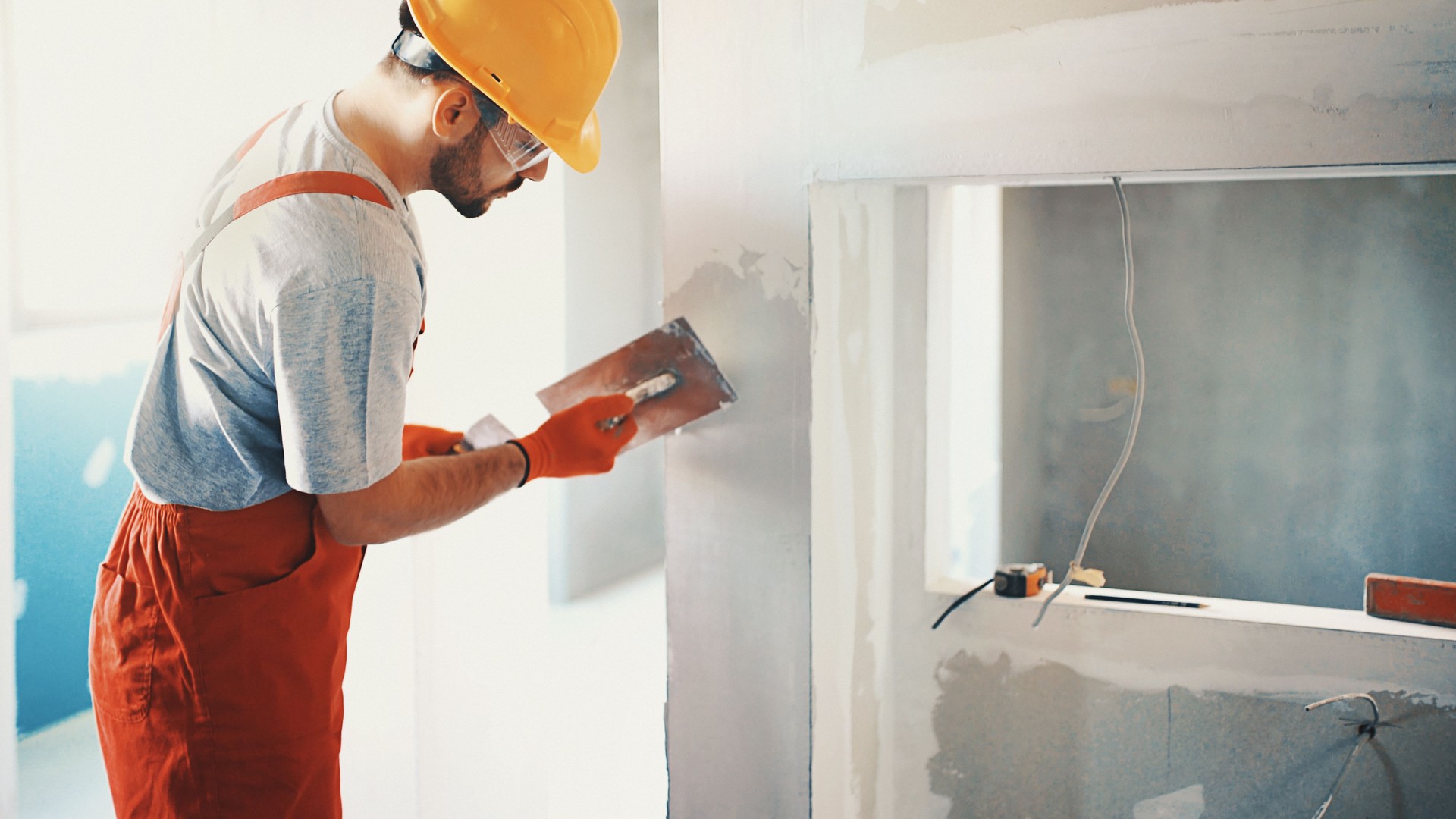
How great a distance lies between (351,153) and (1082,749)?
1749mm

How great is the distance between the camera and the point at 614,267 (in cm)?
467

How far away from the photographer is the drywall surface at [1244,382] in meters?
3.02

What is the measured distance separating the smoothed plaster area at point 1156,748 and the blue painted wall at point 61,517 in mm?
2350

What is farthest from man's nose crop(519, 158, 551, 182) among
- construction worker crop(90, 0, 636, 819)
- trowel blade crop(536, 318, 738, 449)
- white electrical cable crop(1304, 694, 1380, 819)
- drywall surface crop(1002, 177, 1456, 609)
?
drywall surface crop(1002, 177, 1456, 609)

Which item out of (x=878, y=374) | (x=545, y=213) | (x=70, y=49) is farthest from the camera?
(x=70, y=49)

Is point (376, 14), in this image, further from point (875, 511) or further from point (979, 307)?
point (979, 307)

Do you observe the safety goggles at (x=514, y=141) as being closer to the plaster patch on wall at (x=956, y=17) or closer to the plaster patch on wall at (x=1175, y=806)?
the plaster patch on wall at (x=956, y=17)

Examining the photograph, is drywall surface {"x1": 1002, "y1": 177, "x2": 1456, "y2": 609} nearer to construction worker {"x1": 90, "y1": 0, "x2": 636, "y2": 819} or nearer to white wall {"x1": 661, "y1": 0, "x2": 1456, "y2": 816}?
white wall {"x1": 661, "y1": 0, "x2": 1456, "y2": 816}

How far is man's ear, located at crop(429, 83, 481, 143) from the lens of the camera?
4.20 ft

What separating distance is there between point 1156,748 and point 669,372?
48.3 inches

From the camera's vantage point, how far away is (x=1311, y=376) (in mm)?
3186

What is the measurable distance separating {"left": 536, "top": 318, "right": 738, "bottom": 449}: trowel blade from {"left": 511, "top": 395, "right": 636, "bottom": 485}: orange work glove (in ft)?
0.19

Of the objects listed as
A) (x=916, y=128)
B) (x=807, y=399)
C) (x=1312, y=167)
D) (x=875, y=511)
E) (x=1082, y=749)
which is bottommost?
(x=1082, y=749)

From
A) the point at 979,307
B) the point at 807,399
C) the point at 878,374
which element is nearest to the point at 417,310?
the point at 807,399
